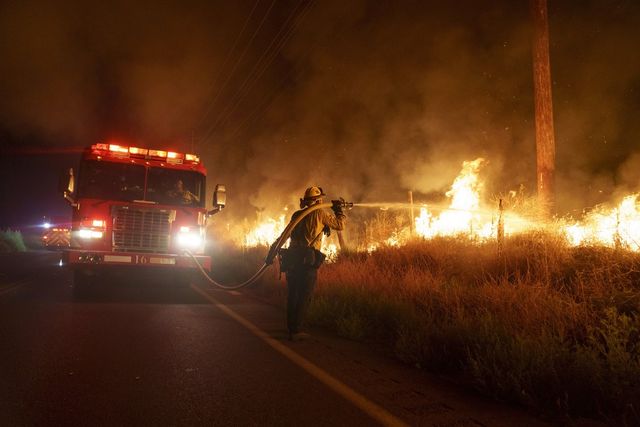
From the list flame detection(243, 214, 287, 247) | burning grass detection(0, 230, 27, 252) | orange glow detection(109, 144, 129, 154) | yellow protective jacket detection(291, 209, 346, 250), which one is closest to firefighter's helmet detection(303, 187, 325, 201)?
yellow protective jacket detection(291, 209, 346, 250)

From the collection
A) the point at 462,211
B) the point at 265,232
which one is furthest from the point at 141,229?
the point at 265,232

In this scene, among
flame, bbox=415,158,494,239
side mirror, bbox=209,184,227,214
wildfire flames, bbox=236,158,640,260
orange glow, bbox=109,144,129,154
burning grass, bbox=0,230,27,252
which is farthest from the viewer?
burning grass, bbox=0,230,27,252

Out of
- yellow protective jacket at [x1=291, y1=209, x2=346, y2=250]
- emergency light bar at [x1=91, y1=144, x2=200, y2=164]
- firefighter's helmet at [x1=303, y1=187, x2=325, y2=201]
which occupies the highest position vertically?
emergency light bar at [x1=91, y1=144, x2=200, y2=164]

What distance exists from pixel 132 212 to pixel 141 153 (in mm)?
1288

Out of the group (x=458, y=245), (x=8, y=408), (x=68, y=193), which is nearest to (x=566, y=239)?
(x=458, y=245)

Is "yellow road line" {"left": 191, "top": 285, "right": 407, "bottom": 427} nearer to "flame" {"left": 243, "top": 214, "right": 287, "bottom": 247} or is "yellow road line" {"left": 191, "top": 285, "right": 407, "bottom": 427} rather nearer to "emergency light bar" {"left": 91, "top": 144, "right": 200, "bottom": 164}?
"emergency light bar" {"left": 91, "top": 144, "right": 200, "bottom": 164}

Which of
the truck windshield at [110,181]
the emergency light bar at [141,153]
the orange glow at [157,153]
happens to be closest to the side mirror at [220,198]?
the emergency light bar at [141,153]

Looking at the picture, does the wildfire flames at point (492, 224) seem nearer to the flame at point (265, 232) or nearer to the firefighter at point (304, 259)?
the firefighter at point (304, 259)

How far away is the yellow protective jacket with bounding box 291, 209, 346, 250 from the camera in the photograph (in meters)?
6.34

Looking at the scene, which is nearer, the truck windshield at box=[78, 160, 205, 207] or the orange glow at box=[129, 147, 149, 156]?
the truck windshield at box=[78, 160, 205, 207]

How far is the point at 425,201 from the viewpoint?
67.9 ft

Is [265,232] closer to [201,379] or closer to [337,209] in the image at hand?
[337,209]

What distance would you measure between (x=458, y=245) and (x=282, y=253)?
13.6 ft

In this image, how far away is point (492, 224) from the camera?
9.73 metres
